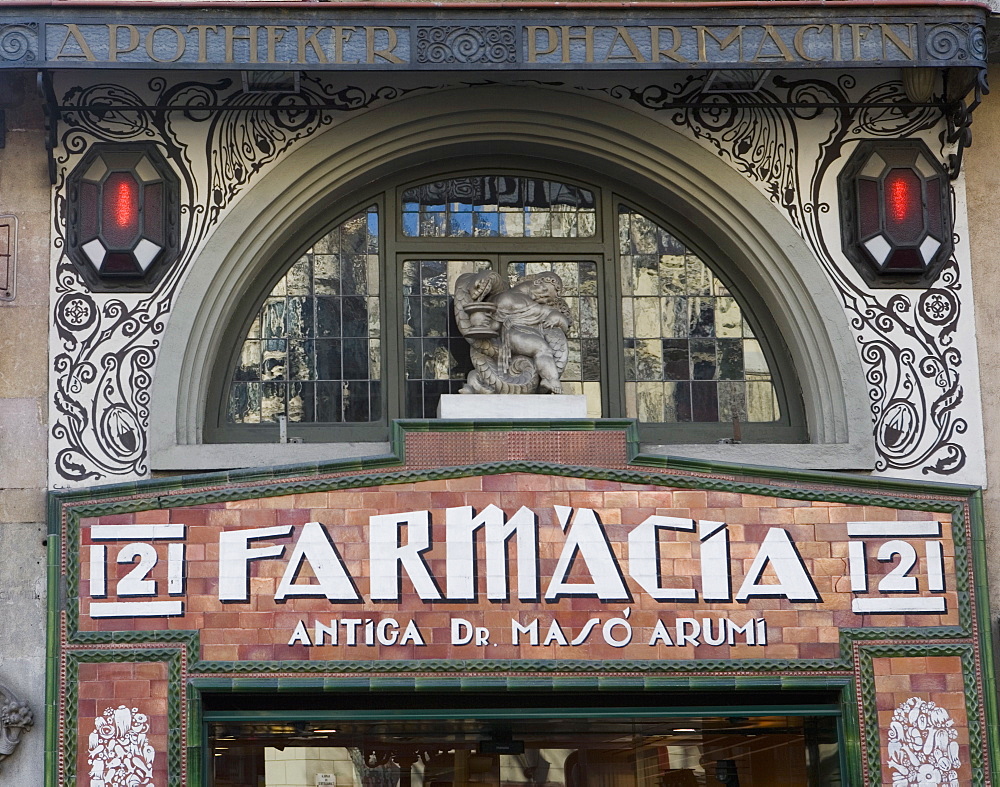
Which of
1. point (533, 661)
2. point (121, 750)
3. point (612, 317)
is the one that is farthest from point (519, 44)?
point (121, 750)

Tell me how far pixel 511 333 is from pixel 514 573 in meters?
2.08

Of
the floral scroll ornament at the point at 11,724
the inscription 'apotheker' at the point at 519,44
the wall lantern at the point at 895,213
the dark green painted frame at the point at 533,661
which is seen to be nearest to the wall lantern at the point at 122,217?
the inscription 'apotheker' at the point at 519,44

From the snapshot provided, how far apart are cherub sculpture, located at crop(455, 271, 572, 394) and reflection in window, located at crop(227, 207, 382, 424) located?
78 cm

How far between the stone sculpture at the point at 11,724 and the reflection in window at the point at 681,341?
5.06 m

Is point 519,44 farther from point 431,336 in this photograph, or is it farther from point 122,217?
→ point 122,217

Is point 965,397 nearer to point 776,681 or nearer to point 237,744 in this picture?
point 776,681

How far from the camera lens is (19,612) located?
12.1 meters

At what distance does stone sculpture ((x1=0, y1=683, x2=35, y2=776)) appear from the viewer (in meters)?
11.7

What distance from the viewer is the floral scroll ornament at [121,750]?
1155 centimetres

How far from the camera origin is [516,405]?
1280 cm

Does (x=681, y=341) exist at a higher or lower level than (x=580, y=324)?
lower

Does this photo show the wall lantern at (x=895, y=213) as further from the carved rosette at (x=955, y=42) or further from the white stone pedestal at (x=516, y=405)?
the white stone pedestal at (x=516, y=405)

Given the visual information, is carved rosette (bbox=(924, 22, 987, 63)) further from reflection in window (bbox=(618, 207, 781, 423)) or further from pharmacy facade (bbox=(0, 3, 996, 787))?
reflection in window (bbox=(618, 207, 781, 423))

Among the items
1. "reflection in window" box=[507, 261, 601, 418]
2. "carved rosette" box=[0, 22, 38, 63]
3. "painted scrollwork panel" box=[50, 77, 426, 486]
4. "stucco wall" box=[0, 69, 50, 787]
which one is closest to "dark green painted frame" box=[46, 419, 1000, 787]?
"stucco wall" box=[0, 69, 50, 787]
